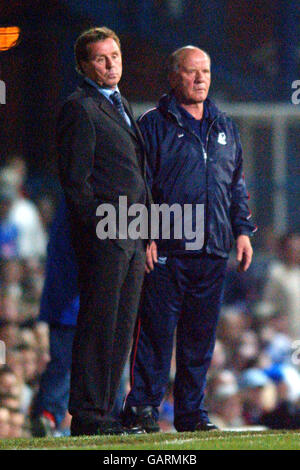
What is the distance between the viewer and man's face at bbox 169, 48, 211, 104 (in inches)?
243

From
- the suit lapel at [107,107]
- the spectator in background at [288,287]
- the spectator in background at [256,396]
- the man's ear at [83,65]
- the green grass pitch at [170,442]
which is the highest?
the man's ear at [83,65]

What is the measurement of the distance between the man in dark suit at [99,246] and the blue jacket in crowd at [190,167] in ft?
0.85

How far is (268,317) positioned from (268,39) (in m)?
4.79

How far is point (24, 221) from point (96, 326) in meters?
5.69

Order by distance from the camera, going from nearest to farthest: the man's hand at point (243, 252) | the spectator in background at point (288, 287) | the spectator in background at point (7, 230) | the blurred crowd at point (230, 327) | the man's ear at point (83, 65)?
the man's ear at point (83, 65)
the man's hand at point (243, 252)
the blurred crowd at point (230, 327)
the spectator in background at point (7, 230)
the spectator in background at point (288, 287)

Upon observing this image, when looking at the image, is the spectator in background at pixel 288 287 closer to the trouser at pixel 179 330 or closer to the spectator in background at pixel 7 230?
the spectator in background at pixel 7 230

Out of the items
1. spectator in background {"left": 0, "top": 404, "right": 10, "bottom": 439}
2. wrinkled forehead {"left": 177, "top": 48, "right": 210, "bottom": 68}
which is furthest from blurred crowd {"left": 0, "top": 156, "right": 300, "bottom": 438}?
wrinkled forehead {"left": 177, "top": 48, "right": 210, "bottom": 68}

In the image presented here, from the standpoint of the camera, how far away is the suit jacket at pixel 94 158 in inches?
222

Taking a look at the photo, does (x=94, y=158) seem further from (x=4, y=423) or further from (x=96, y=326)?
(x=4, y=423)

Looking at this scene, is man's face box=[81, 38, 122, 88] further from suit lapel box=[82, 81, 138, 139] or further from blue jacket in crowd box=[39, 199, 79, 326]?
blue jacket in crowd box=[39, 199, 79, 326]

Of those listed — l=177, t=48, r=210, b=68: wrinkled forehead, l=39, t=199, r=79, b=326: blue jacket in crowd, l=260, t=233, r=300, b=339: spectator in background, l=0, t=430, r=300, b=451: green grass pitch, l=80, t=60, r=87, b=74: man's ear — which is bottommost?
l=0, t=430, r=300, b=451: green grass pitch

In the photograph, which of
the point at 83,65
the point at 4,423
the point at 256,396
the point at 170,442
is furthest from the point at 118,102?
the point at 256,396

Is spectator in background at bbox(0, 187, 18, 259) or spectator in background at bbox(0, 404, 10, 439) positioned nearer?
spectator in background at bbox(0, 404, 10, 439)

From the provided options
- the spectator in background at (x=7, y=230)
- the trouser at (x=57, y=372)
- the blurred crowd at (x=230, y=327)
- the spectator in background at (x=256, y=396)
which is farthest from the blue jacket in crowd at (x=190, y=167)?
the spectator in background at (x=7, y=230)
